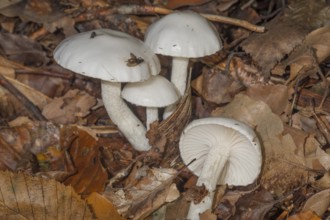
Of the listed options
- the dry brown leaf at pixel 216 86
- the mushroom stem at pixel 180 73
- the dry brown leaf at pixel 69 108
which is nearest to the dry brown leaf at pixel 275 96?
the dry brown leaf at pixel 216 86

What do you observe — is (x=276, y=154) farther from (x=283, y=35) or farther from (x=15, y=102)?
(x=15, y=102)

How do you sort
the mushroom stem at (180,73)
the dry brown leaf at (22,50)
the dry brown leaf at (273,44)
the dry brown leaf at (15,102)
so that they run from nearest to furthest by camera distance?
the mushroom stem at (180,73), the dry brown leaf at (273,44), the dry brown leaf at (15,102), the dry brown leaf at (22,50)

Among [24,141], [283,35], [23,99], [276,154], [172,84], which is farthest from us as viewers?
[23,99]

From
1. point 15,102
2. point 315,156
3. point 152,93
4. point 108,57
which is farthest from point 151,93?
point 15,102

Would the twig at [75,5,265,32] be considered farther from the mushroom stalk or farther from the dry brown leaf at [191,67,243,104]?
the mushroom stalk

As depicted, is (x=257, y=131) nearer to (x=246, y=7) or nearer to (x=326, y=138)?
(x=326, y=138)

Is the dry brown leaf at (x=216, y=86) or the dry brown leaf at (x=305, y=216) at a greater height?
the dry brown leaf at (x=216, y=86)

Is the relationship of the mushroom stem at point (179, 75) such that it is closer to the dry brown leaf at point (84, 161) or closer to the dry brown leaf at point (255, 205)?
the dry brown leaf at point (84, 161)
